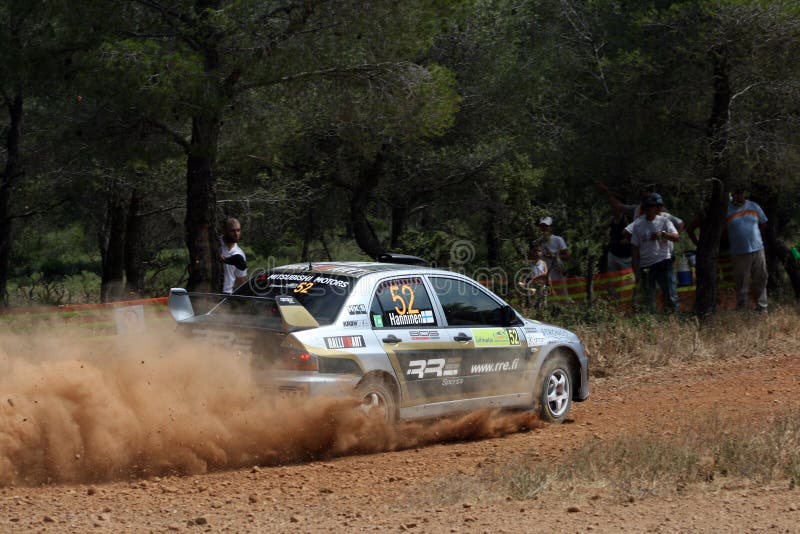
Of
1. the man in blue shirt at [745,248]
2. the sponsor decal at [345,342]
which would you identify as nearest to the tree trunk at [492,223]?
the man in blue shirt at [745,248]

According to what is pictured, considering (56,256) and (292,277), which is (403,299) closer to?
(292,277)

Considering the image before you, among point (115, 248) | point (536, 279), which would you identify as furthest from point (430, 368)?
point (115, 248)

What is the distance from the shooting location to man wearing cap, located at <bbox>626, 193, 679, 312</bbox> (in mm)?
14641

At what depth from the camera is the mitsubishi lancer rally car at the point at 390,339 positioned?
777cm

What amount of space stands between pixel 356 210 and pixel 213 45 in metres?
7.71

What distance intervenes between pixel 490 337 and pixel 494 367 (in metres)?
0.28

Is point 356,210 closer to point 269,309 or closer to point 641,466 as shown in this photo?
point 269,309

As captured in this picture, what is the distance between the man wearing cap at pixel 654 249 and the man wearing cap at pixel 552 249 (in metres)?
1.06

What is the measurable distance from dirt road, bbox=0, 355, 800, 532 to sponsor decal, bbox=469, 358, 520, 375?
2.77 feet

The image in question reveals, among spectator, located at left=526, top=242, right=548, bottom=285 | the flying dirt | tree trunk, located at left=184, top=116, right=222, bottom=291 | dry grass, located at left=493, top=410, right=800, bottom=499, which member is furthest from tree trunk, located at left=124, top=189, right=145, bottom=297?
dry grass, located at left=493, top=410, right=800, bottom=499

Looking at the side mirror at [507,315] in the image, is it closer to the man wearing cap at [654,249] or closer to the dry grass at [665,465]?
the dry grass at [665,465]

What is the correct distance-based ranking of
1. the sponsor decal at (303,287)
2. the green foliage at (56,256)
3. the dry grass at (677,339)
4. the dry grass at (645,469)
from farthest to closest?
the green foliage at (56,256)
the dry grass at (677,339)
the sponsor decal at (303,287)
the dry grass at (645,469)

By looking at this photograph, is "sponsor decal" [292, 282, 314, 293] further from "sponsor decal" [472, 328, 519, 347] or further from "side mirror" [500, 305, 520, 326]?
"side mirror" [500, 305, 520, 326]

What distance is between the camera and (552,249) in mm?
15414
